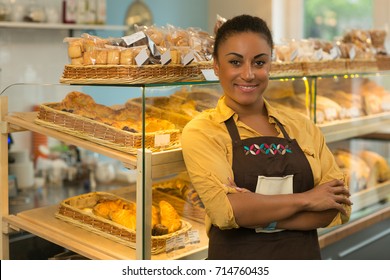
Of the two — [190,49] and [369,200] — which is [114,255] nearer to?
[190,49]

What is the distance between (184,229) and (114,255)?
9.7 inches

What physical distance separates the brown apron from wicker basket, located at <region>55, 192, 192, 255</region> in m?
0.18

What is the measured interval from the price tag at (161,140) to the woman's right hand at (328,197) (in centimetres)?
44

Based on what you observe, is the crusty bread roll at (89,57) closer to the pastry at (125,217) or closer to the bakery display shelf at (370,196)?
the pastry at (125,217)

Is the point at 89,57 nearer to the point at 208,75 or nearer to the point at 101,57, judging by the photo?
the point at 101,57

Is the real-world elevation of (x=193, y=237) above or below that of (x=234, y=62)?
below

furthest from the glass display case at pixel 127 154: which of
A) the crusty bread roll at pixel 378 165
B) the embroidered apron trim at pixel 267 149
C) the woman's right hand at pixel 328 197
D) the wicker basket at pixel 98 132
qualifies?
the crusty bread roll at pixel 378 165

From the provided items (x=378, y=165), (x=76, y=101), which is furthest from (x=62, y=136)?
(x=378, y=165)

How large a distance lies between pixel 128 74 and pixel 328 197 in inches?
26.6

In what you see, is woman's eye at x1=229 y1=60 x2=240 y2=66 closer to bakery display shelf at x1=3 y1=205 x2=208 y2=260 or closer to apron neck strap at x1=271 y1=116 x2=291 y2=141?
apron neck strap at x1=271 y1=116 x2=291 y2=141

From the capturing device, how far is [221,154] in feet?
5.96

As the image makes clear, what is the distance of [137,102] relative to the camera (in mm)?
1907

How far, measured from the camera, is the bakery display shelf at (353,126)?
2871 millimetres
